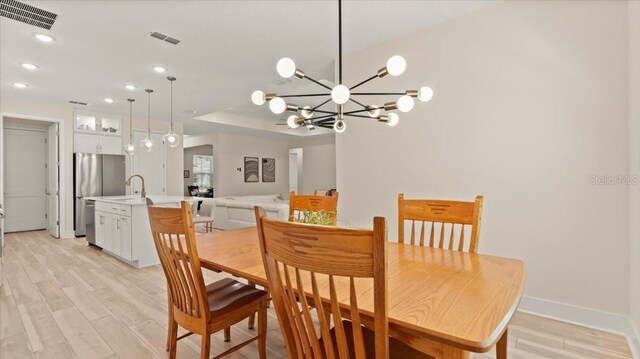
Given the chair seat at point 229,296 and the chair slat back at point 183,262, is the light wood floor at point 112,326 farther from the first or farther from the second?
Result: the chair slat back at point 183,262

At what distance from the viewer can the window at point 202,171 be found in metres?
11.6

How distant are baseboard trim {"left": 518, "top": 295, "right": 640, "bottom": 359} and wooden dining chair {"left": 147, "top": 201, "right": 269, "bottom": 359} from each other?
222 centimetres

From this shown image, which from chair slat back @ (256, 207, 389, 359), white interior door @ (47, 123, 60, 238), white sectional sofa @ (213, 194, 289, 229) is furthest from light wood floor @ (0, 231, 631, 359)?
white interior door @ (47, 123, 60, 238)

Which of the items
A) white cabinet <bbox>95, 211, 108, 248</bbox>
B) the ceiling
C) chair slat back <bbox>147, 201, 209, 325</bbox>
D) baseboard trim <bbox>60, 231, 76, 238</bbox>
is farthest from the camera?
baseboard trim <bbox>60, 231, 76, 238</bbox>

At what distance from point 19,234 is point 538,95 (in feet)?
29.1

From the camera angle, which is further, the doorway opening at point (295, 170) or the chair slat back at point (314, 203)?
the doorway opening at point (295, 170)

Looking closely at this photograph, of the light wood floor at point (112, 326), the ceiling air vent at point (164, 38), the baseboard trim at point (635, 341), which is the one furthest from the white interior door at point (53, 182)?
the baseboard trim at point (635, 341)

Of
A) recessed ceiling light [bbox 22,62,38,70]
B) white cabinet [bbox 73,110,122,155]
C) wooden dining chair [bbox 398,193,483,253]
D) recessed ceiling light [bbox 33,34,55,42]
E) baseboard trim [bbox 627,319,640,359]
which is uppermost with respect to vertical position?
recessed ceiling light [bbox 33,34,55,42]

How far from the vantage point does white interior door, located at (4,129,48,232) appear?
640 centimetres

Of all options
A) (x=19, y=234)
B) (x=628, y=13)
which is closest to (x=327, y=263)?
(x=628, y=13)

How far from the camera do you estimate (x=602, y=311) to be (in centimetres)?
228

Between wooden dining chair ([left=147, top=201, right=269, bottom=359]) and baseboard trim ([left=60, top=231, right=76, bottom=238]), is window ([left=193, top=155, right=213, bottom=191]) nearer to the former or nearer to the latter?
baseboard trim ([left=60, top=231, right=76, bottom=238])

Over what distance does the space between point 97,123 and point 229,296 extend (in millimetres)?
6581

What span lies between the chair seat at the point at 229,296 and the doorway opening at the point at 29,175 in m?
6.08
